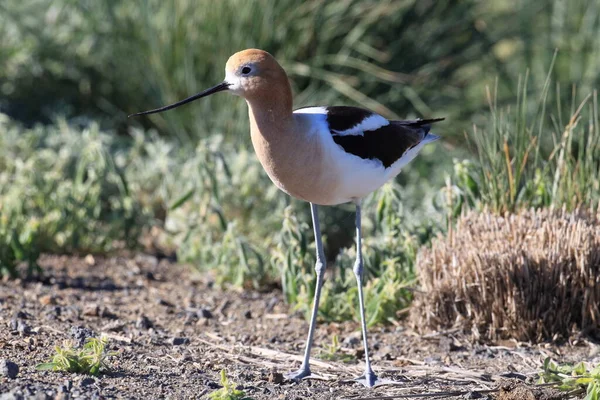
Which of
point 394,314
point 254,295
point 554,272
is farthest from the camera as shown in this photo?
point 254,295

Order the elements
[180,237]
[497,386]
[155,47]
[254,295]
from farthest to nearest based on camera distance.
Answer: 1. [155,47]
2. [180,237]
3. [254,295]
4. [497,386]

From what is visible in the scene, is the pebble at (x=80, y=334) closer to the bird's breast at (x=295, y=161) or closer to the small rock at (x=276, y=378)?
the small rock at (x=276, y=378)

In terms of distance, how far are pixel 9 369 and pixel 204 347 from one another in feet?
3.67

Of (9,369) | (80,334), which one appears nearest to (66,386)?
(9,369)

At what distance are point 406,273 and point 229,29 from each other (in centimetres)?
311

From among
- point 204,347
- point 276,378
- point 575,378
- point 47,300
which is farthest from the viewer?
point 47,300

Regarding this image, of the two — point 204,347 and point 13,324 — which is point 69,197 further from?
point 204,347

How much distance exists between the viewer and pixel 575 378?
11.6 ft

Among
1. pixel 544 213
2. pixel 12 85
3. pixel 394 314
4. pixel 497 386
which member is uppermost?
pixel 12 85

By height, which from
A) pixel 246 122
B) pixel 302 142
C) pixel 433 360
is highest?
pixel 246 122

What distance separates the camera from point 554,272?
4.35 meters

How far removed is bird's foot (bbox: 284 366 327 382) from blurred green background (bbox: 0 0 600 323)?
882 millimetres

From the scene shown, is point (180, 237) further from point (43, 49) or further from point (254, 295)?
point (43, 49)

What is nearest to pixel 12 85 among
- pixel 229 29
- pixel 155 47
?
pixel 155 47
